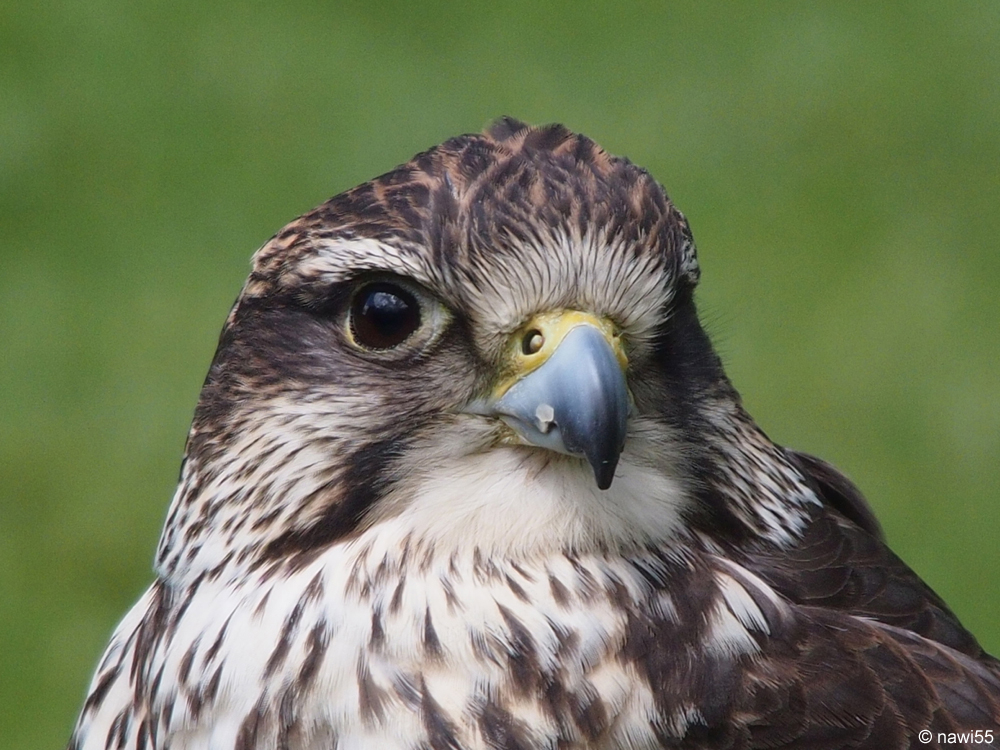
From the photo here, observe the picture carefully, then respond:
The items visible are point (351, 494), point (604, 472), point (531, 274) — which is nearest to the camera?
point (604, 472)

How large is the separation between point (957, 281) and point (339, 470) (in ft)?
16.5

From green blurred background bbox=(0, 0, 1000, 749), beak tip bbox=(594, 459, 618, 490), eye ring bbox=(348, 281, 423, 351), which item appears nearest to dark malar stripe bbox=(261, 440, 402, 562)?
eye ring bbox=(348, 281, 423, 351)

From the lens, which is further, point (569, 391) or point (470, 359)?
point (470, 359)

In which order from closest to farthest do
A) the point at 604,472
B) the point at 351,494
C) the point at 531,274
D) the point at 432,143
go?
the point at 604,472, the point at 531,274, the point at 351,494, the point at 432,143

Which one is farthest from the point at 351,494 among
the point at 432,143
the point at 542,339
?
the point at 432,143

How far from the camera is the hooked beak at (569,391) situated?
8.12 ft

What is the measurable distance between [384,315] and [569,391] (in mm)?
382

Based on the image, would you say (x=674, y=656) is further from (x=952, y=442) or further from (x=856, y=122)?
(x=856, y=122)

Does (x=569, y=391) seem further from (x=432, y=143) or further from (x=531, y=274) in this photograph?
(x=432, y=143)

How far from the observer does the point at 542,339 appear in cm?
262

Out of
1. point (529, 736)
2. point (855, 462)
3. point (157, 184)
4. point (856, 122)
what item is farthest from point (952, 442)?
point (529, 736)

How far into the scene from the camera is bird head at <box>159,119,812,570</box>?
2635 millimetres

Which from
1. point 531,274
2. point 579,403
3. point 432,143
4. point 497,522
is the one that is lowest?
point 497,522

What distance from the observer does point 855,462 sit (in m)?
6.41
